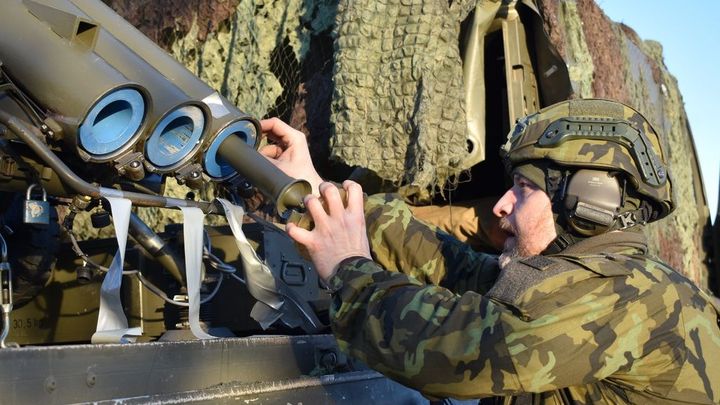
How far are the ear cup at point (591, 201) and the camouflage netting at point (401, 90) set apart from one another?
8.77ft

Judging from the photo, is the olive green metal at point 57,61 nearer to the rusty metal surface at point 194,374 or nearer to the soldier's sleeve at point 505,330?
the rusty metal surface at point 194,374

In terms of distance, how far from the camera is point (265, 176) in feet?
7.91

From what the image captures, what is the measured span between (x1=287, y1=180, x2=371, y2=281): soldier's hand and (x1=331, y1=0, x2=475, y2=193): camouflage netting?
2851mm

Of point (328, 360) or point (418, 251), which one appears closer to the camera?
point (328, 360)

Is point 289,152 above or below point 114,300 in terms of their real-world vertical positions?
above

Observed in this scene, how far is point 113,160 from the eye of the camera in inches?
98.0

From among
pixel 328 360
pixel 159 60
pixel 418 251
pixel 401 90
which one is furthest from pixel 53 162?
pixel 401 90

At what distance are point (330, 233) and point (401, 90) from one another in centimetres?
307

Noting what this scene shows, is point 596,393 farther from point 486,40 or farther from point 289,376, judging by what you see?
point 486,40

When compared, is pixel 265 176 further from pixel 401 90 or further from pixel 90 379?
pixel 401 90

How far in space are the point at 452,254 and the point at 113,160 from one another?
0.96 metres

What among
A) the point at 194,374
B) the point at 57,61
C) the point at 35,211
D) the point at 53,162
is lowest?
the point at 194,374

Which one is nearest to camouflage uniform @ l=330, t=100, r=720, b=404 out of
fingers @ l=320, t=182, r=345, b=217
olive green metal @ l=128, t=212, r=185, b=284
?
fingers @ l=320, t=182, r=345, b=217

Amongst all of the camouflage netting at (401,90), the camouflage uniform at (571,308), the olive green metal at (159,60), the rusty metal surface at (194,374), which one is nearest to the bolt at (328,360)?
the rusty metal surface at (194,374)
